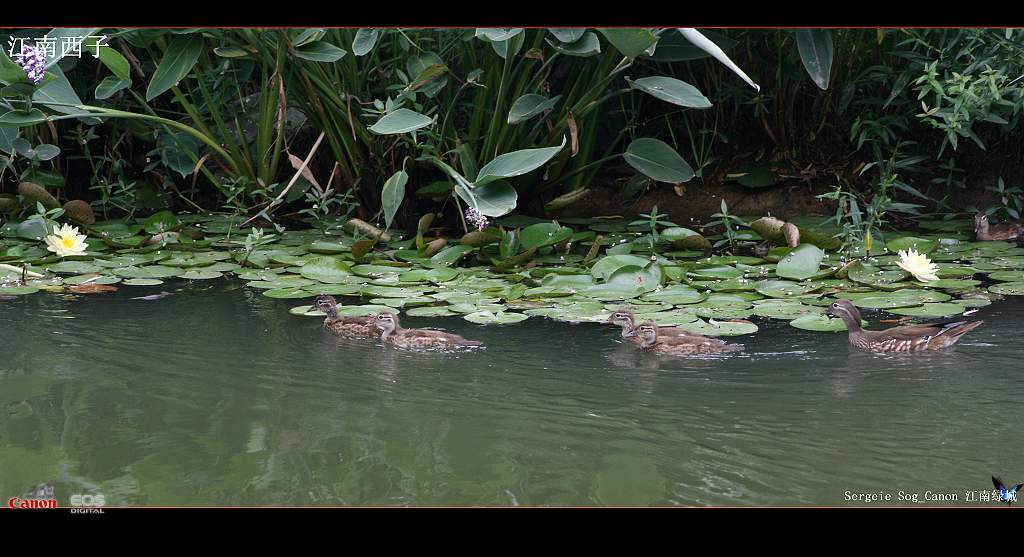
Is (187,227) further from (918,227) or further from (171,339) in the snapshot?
(918,227)

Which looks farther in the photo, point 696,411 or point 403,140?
point 403,140

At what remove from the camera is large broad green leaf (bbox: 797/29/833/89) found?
5578 mm

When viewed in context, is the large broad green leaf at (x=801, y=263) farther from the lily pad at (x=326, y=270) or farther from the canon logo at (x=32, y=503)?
the canon logo at (x=32, y=503)

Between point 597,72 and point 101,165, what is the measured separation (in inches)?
149

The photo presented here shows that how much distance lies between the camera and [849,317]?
4379mm

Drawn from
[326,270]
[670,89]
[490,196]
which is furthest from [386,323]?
[670,89]

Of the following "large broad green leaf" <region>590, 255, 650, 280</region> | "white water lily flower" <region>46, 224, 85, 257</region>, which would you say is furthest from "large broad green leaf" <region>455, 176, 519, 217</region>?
"white water lily flower" <region>46, 224, 85, 257</region>

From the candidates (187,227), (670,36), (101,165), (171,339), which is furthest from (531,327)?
(101,165)

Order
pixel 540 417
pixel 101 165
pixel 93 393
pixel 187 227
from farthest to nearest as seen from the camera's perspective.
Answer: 1. pixel 101 165
2. pixel 187 227
3. pixel 93 393
4. pixel 540 417

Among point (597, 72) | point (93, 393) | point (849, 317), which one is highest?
point (597, 72)

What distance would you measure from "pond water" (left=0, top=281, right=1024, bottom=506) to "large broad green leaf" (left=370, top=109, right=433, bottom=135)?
52.9 inches

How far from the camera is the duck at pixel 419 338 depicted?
14.2ft

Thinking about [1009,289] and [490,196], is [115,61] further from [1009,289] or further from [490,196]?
[1009,289]

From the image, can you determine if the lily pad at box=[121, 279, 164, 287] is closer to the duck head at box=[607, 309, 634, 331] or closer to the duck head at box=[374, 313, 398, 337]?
the duck head at box=[374, 313, 398, 337]
